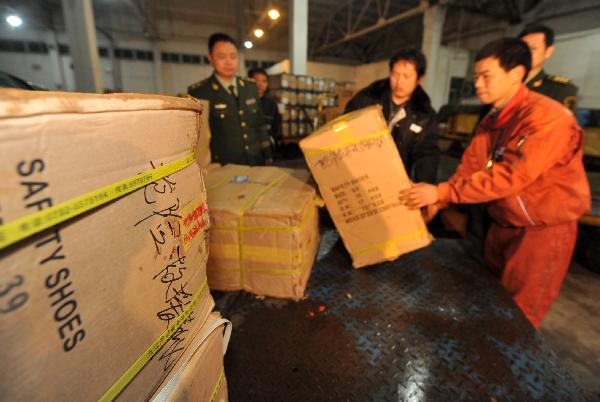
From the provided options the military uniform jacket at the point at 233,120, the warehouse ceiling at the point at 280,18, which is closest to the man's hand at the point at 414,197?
the military uniform jacket at the point at 233,120

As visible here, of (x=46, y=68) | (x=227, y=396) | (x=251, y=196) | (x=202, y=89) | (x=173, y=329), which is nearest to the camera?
(x=173, y=329)

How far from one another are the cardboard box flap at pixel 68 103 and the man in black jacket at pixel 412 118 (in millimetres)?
1610

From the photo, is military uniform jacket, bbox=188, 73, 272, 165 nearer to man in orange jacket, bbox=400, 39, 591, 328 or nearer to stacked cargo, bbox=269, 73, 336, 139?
man in orange jacket, bbox=400, 39, 591, 328

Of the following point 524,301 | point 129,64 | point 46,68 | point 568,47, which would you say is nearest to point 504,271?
point 524,301

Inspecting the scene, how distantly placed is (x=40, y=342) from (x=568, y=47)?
1129cm

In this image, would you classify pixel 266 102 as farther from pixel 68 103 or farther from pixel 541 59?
pixel 68 103

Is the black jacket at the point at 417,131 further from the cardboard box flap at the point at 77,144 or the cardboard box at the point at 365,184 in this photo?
the cardboard box flap at the point at 77,144

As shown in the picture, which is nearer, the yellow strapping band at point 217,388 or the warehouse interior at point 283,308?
the warehouse interior at point 283,308

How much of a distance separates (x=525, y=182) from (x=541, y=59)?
1.66 m

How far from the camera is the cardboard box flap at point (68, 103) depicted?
0.30m

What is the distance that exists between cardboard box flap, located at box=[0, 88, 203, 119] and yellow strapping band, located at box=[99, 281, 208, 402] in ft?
1.38

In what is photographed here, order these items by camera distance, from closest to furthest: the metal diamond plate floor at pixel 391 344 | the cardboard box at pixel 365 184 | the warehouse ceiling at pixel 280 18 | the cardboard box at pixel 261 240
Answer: the metal diamond plate floor at pixel 391 344 < the cardboard box at pixel 261 240 < the cardboard box at pixel 365 184 < the warehouse ceiling at pixel 280 18

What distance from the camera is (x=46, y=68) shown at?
12.3 m

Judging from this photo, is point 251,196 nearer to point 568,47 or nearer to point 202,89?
point 202,89
